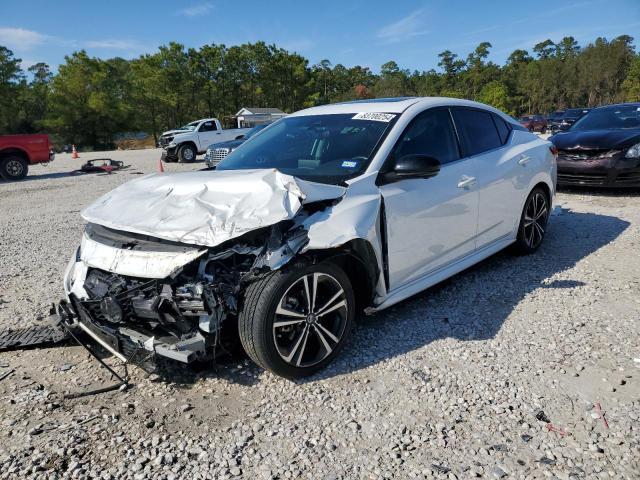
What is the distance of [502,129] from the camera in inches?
195

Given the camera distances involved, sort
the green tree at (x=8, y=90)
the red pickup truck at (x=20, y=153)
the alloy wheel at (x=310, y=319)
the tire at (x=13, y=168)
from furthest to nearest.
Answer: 1. the green tree at (x=8, y=90)
2. the tire at (x=13, y=168)
3. the red pickup truck at (x=20, y=153)
4. the alloy wheel at (x=310, y=319)

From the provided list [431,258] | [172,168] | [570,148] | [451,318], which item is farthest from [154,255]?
[172,168]

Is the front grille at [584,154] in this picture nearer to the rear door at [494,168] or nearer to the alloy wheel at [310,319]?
the rear door at [494,168]

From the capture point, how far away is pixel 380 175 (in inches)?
133

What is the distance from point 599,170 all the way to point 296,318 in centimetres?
739

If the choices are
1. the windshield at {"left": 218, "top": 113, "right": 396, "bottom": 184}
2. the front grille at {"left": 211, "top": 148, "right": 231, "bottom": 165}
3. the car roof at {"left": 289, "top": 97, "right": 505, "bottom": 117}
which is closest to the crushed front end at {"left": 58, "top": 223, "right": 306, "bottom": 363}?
the windshield at {"left": 218, "top": 113, "right": 396, "bottom": 184}

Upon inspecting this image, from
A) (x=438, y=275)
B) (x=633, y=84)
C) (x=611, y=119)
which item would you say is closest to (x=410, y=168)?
(x=438, y=275)

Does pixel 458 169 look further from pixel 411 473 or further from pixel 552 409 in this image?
pixel 411 473

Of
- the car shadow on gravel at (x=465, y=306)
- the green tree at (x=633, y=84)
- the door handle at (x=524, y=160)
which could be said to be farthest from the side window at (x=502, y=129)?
the green tree at (x=633, y=84)

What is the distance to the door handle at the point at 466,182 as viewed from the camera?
400cm

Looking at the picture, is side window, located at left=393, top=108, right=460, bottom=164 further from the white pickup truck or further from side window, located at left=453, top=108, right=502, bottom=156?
the white pickup truck

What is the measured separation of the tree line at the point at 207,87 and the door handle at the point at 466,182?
174ft

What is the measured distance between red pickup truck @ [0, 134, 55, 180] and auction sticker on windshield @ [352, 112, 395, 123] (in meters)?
15.7

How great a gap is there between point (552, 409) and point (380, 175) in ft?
5.91
